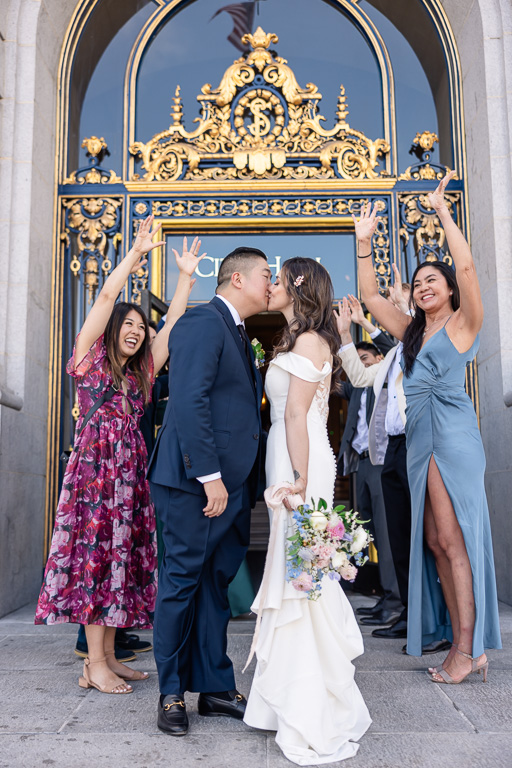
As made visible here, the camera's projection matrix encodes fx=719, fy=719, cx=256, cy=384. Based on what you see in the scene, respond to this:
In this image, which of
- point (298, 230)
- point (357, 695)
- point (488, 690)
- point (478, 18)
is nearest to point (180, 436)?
point (357, 695)

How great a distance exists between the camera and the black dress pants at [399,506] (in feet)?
15.6

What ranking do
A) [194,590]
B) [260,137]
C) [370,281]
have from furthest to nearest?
[260,137], [370,281], [194,590]

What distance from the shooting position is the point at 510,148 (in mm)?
6477

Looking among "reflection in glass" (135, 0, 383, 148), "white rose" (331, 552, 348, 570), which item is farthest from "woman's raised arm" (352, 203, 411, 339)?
"reflection in glass" (135, 0, 383, 148)

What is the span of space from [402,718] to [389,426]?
2086 millimetres

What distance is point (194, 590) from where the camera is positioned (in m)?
3.15

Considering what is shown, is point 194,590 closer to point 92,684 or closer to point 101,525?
point 101,525

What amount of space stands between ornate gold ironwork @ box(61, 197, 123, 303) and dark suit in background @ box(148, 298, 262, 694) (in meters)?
4.13

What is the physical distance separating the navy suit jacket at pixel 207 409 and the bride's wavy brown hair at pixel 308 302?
26cm

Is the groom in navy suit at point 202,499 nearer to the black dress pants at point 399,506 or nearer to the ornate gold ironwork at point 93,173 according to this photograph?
the black dress pants at point 399,506

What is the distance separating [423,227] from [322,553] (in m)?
5.08

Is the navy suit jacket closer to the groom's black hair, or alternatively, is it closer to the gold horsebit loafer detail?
the groom's black hair

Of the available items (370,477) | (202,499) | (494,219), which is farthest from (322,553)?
(494,219)

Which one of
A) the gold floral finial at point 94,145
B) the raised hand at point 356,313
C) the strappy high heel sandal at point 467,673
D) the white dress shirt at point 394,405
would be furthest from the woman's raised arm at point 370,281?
the gold floral finial at point 94,145
